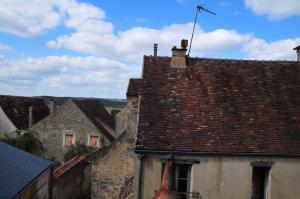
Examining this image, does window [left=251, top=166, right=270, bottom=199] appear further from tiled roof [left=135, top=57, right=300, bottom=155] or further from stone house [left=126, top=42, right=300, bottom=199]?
tiled roof [left=135, top=57, right=300, bottom=155]

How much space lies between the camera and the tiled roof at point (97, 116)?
3838cm

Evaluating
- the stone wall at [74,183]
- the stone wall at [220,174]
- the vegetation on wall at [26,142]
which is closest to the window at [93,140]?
the vegetation on wall at [26,142]

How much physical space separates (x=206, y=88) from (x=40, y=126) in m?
22.2

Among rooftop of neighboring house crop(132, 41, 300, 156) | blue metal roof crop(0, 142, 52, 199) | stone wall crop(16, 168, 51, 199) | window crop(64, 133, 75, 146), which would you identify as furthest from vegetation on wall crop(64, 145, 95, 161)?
rooftop of neighboring house crop(132, 41, 300, 156)

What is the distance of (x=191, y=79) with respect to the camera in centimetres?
2016

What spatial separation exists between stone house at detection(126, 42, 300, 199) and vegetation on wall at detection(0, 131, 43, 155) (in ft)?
67.7

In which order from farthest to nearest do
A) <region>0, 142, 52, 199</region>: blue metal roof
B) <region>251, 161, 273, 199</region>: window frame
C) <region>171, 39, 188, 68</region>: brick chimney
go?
<region>171, 39, 188, 68</region>: brick chimney
<region>0, 142, 52, 199</region>: blue metal roof
<region>251, 161, 273, 199</region>: window frame

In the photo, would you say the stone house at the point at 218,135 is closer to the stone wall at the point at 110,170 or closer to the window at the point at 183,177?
the window at the point at 183,177

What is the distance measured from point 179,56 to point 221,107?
3301 mm

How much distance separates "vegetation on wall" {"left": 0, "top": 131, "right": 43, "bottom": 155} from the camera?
37531 mm

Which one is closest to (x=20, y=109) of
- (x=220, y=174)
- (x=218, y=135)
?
(x=218, y=135)

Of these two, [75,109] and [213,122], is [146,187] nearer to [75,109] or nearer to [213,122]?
[213,122]

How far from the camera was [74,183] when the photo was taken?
29.1 meters

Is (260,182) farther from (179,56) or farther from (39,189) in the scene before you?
(39,189)
